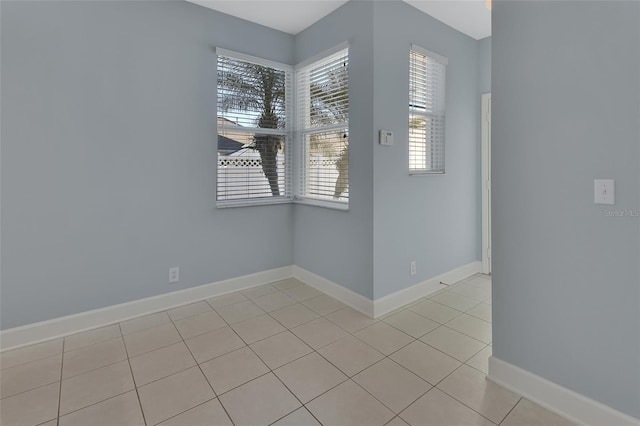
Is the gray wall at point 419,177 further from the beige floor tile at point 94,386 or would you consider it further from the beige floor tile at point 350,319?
the beige floor tile at point 94,386

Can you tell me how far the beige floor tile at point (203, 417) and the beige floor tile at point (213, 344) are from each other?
0.46m

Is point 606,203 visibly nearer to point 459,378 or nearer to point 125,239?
point 459,378

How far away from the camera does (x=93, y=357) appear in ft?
7.17

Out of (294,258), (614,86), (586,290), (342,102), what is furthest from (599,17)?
(294,258)

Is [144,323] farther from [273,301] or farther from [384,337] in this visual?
[384,337]

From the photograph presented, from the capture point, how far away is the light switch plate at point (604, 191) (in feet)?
4.79

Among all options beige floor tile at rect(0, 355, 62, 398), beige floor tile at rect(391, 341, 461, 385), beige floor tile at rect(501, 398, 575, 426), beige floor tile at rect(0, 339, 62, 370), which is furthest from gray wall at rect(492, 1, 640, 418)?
beige floor tile at rect(0, 339, 62, 370)

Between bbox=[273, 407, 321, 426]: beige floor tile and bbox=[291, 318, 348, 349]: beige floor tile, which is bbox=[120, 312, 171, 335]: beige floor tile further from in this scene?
bbox=[273, 407, 321, 426]: beige floor tile

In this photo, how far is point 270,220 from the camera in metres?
3.57

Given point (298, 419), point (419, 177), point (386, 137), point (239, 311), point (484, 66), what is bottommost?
point (298, 419)

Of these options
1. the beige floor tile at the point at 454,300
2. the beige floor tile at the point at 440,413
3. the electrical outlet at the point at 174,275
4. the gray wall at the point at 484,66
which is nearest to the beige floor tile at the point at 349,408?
the beige floor tile at the point at 440,413

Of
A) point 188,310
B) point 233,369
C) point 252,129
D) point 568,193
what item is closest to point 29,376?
point 188,310

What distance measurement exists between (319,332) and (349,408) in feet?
2.75

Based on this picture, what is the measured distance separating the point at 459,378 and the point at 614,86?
1686 millimetres
